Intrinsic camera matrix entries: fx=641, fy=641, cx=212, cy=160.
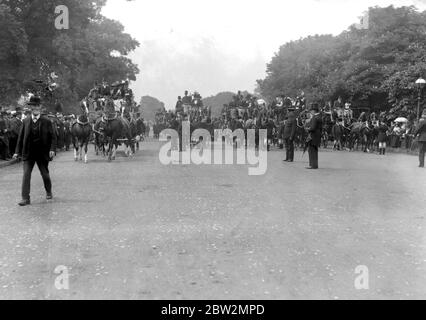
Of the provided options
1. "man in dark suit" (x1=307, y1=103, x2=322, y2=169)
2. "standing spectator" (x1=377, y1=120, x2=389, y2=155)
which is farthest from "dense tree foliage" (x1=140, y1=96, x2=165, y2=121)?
"man in dark suit" (x1=307, y1=103, x2=322, y2=169)

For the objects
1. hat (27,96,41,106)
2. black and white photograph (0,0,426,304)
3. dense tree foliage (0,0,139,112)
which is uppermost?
dense tree foliage (0,0,139,112)

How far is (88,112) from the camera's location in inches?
981

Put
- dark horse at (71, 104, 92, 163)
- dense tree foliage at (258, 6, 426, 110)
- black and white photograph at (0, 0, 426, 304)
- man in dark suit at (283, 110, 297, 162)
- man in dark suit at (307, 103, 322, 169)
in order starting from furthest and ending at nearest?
dense tree foliage at (258, 6, 426, 110) < man in dark suit at (283, 110, 297, 162) < dark horse at (71, 104, 92, 163) < man in dark suit at (307, 103, 322, 169) < black and white photograph at (0, 0, 426, 304)

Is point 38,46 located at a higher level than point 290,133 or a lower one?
higher

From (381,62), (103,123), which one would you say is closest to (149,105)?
(381,62)

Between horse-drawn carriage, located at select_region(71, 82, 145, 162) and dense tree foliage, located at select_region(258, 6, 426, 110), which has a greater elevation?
dense tree foliage, located at select_region(258, 6, 426, 110)

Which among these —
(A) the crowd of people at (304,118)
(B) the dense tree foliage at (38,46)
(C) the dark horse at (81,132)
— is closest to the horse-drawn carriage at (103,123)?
(C) the dark horse at (81,132)

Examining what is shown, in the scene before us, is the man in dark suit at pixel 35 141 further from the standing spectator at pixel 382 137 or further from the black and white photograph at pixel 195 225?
the standing spectator at pixel 382 137

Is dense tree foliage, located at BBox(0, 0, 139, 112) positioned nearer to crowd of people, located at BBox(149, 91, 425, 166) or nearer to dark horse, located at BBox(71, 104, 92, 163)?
crowd of people, located at BBox(149, 91, 425, 166)

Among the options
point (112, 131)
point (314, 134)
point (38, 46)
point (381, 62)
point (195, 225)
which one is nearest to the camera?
point (195, 225)

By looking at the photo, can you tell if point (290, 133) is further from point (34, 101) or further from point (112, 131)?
point (34, 101)
